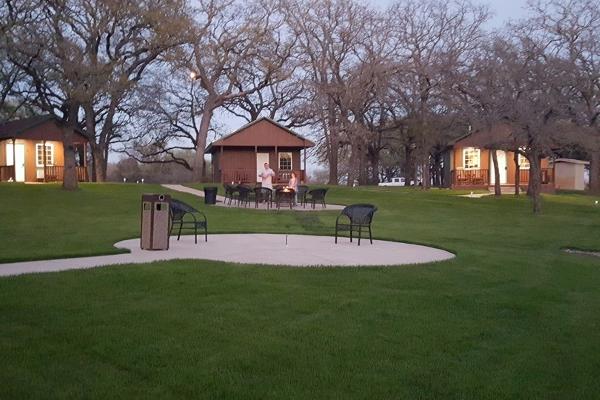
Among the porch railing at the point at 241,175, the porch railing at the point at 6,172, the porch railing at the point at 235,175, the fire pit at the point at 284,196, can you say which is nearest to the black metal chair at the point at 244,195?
the fire pit at the point at 284,196

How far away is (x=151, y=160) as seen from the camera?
63000mm

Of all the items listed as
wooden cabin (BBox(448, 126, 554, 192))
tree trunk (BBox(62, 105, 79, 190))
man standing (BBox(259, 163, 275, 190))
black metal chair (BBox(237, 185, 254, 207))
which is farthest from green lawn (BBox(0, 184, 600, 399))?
wooden cabin (BBox(448, 126, 554, 192))

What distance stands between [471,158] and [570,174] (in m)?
9.36

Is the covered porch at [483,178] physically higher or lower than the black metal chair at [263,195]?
higher

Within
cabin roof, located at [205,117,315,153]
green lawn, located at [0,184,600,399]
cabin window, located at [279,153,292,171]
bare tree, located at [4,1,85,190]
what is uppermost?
bare tree, located at [4,1,85,190]

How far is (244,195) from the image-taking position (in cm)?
2508

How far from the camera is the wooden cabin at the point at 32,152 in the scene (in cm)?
3912

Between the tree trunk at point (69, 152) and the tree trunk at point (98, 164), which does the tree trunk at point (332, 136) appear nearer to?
the tree trunk at point (98, 164)

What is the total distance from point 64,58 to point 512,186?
3025 cm

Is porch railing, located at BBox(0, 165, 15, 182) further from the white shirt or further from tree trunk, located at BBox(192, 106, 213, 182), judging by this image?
the white shirt

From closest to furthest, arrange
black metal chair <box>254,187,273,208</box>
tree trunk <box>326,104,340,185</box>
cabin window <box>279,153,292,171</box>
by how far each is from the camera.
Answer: black metal chair <box>254,187,273,208</box> < cabin window <box>279,153,292,171</box> < tree trunk <box>326,104,340,185</box>

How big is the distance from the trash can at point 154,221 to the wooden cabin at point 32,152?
97.3 feet

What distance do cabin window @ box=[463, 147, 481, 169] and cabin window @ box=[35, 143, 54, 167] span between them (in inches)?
1135

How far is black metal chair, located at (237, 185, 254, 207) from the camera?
2472cm
